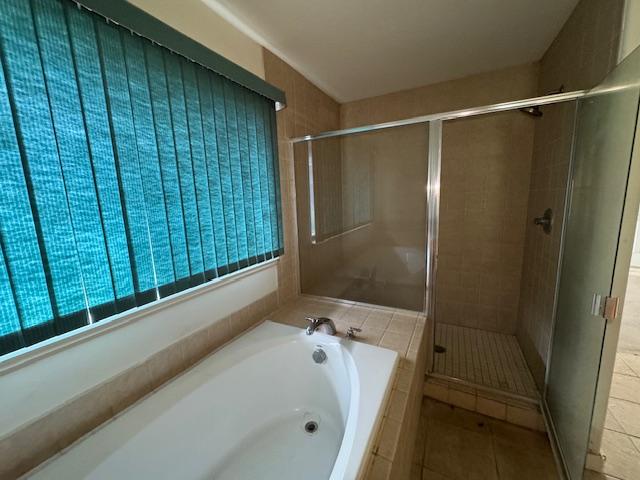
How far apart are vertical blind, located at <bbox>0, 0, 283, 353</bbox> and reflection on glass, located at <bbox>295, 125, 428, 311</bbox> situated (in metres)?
0.86

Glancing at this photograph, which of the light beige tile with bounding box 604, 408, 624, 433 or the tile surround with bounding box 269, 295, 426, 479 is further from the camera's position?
the light beige tile with bounding box 604, 408, 624, 433

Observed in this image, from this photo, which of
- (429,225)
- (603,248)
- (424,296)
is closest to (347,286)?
(424,296)

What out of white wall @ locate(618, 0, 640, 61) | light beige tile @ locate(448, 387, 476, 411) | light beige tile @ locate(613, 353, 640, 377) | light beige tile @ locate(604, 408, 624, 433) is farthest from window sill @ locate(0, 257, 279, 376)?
light beige tile @ locate(613, 353, 640, 377)

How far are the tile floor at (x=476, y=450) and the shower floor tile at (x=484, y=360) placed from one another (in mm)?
211

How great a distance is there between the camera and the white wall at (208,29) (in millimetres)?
1015

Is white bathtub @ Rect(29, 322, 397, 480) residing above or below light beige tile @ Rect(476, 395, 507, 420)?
above

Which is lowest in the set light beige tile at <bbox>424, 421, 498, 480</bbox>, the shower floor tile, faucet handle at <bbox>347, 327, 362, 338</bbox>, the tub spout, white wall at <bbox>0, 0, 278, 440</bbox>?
light beige tile at <bbox>424, 421, 498, 480</bbox>

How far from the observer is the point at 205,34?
1.18 m

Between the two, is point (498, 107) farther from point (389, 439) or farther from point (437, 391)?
point (437, 391)

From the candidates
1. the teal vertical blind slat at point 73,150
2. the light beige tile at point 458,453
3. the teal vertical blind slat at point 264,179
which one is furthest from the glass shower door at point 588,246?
the teal vertical blind slat at point 73,150

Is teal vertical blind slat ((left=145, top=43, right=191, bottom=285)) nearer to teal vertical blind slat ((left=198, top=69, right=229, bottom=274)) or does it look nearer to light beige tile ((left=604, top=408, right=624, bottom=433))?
teal vertical blind slat ((left=198, top=69, right=229, bottom=274))

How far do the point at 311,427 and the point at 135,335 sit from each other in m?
0.98

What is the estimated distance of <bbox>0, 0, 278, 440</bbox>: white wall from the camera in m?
0.72

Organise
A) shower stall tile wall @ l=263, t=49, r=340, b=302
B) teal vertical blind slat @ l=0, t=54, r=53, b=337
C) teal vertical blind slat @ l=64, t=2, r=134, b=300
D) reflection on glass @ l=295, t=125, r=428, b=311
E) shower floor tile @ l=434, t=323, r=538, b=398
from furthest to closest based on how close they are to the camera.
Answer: reflection on glass @ l=295, t=125, r=428, b=311
shower stall tile wall @ l=263, t=49, r=340, b=302
shower floor tile @ l=434, t=323, r=538, b=398
teal vertical blind slat @ l=64, t=2, r=134, b=300
teal vertical blind slat @ l=0, t=54, r=53, b=337
